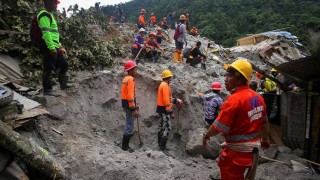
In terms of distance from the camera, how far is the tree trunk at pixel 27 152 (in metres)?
3.47

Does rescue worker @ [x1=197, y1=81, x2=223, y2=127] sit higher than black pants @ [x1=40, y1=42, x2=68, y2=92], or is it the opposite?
black pants @ [x1=40, y1=42, x2=68, y2=92]

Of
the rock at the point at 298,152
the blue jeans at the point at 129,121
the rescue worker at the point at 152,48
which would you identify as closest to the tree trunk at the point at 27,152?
the blue jeans at the point at 129,121

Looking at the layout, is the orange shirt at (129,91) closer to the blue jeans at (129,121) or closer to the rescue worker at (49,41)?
the blue jeans at (129,121)

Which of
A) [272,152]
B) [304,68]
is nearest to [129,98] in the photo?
[272,152]

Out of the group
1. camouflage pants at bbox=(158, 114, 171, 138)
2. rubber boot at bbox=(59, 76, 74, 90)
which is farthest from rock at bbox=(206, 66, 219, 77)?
rubber boot at bbox=(59, 76, 74, 90)

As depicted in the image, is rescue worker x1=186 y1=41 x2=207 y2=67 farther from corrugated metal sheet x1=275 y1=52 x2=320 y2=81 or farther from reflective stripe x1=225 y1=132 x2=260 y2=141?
reflective stripe x1=225 y1=132 x2=260 y2=141

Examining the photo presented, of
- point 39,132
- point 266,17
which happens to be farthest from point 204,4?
point 39,132

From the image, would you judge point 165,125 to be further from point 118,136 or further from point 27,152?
point 27,152

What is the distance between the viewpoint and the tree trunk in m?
3.47

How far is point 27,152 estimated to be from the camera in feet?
11.7

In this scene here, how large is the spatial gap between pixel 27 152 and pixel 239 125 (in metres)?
2.59

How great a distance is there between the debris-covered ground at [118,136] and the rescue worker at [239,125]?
1782mm

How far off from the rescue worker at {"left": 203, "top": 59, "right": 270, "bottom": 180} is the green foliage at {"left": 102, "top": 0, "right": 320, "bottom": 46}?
2831 cm

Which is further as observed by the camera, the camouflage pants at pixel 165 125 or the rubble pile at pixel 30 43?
the rubble pile at pixel 30 43
